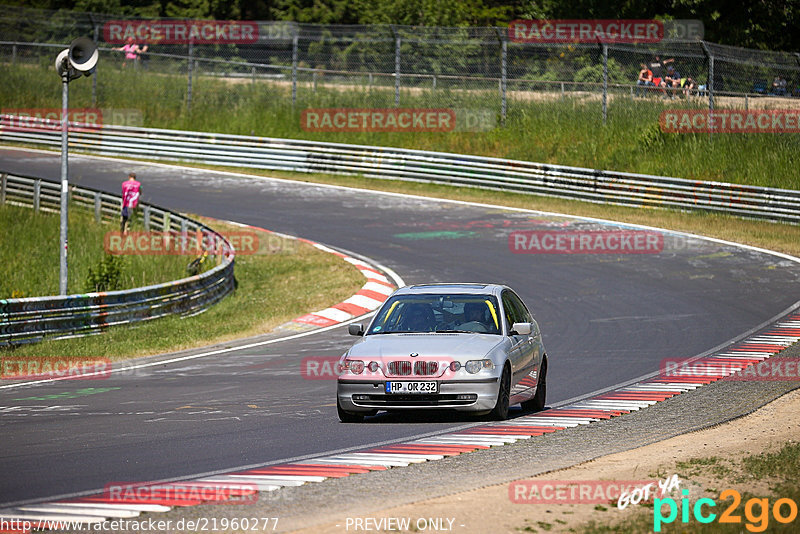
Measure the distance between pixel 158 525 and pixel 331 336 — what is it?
37.3ft

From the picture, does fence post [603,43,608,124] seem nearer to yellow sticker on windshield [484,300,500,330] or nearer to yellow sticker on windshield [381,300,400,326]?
yellow sticker on windshield [484,300,500,330]

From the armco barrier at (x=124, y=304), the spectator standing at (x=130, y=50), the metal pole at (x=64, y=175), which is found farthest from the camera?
the spectator standing at (x=130, y=50)

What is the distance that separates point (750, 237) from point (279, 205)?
1278cm

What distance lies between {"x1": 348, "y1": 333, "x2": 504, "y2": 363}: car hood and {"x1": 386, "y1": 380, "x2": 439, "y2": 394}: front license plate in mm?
266

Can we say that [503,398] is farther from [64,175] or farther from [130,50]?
[130,50]

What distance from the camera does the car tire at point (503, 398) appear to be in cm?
1112

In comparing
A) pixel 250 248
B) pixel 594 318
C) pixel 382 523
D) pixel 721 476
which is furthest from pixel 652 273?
pixel 382 523

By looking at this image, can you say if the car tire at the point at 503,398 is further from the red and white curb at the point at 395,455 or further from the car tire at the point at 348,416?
the car tire at the point at 348,416

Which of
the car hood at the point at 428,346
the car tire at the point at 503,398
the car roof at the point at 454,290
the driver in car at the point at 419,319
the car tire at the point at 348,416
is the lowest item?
the car tire at the point at 348,416

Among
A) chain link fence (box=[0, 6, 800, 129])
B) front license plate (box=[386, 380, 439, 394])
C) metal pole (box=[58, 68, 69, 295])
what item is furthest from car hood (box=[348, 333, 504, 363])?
chain link fence (box=[0, 6, 800, 129])

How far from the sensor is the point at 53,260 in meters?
25.1

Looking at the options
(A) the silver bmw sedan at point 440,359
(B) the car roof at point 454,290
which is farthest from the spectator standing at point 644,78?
(A) the silver bmw sedan at point 440,359

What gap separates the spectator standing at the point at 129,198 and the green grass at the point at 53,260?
340 millimetres

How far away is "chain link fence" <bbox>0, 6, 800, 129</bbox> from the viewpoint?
107ft
